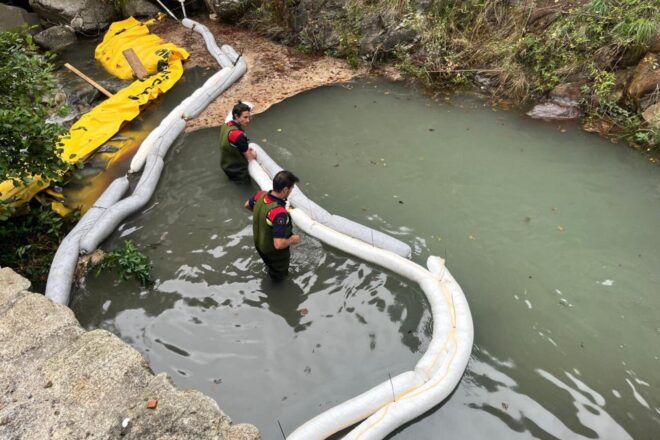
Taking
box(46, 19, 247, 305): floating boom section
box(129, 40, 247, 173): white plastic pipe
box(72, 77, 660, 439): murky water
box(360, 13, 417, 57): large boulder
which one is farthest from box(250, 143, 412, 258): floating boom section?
box(360, 13, 417, 57): large boulder

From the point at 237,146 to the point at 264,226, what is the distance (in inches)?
76.2

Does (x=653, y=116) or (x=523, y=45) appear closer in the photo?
(x=653, y=116)

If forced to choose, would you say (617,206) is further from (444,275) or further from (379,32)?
(379,32)

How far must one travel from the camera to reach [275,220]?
13.2 ft

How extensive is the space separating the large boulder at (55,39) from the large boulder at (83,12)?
39cm

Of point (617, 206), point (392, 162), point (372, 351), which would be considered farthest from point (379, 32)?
point (372, 351)

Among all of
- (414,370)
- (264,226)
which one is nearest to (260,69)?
(264,226)

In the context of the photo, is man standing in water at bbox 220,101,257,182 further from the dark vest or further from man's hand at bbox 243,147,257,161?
the dark vest

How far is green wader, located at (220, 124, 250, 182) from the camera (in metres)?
5.71

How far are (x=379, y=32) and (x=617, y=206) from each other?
5672mm

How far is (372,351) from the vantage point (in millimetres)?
4277

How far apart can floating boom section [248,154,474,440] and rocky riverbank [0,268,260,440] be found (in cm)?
107

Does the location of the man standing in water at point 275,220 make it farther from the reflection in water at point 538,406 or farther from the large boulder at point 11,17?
the large boulder at point 11,17

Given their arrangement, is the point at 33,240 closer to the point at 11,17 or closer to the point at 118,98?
the point at 118,98
